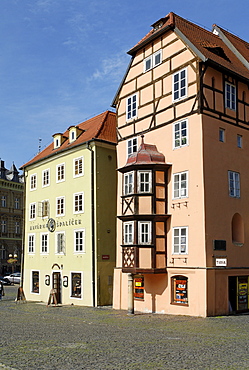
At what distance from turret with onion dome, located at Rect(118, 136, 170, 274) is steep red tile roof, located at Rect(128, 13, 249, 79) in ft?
20.8

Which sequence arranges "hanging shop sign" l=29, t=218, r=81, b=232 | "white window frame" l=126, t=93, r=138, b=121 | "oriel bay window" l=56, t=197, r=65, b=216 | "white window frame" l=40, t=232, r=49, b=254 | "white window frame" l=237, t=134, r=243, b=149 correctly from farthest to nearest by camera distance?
"white window frame" l=40, t=232, r=49, b=254 → "oriel bay window" l=56, t=197, r=65, b=216 → "hanging shop sign" l=29, t=218, r=81, b=232 → "white window frame" l=126, t=93, r=138, b=121 → "white window frame" l=237, t=134, r=243, b=149

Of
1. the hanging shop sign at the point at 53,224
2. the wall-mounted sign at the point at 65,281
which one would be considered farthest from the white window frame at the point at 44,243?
the wall-mounted sign at the point at 65,281

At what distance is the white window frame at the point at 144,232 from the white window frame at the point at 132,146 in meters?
5.52

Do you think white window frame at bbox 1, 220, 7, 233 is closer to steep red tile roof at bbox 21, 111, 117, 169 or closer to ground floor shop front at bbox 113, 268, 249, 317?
steep red tile roof at bbox 21, 111, 117, 169

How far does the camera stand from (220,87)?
85.0 feet

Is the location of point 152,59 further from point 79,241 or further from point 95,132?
point 79,241

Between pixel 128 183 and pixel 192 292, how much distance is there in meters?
7.19

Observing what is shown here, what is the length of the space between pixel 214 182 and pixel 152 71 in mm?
8462

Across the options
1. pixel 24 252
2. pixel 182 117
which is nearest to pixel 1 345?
pixel 182 117

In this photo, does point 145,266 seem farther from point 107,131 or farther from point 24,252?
point 24,252

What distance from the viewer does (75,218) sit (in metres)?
33.4

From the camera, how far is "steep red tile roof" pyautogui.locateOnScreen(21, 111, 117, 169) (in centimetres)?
3309

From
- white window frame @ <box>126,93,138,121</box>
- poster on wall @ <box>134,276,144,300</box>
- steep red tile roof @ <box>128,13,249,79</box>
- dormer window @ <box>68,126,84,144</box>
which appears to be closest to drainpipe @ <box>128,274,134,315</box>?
poster on wall @ <box>134,276,144,300</box>

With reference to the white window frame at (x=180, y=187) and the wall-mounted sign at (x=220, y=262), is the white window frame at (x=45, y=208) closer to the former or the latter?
the white window frame at (x=180, y=187)
